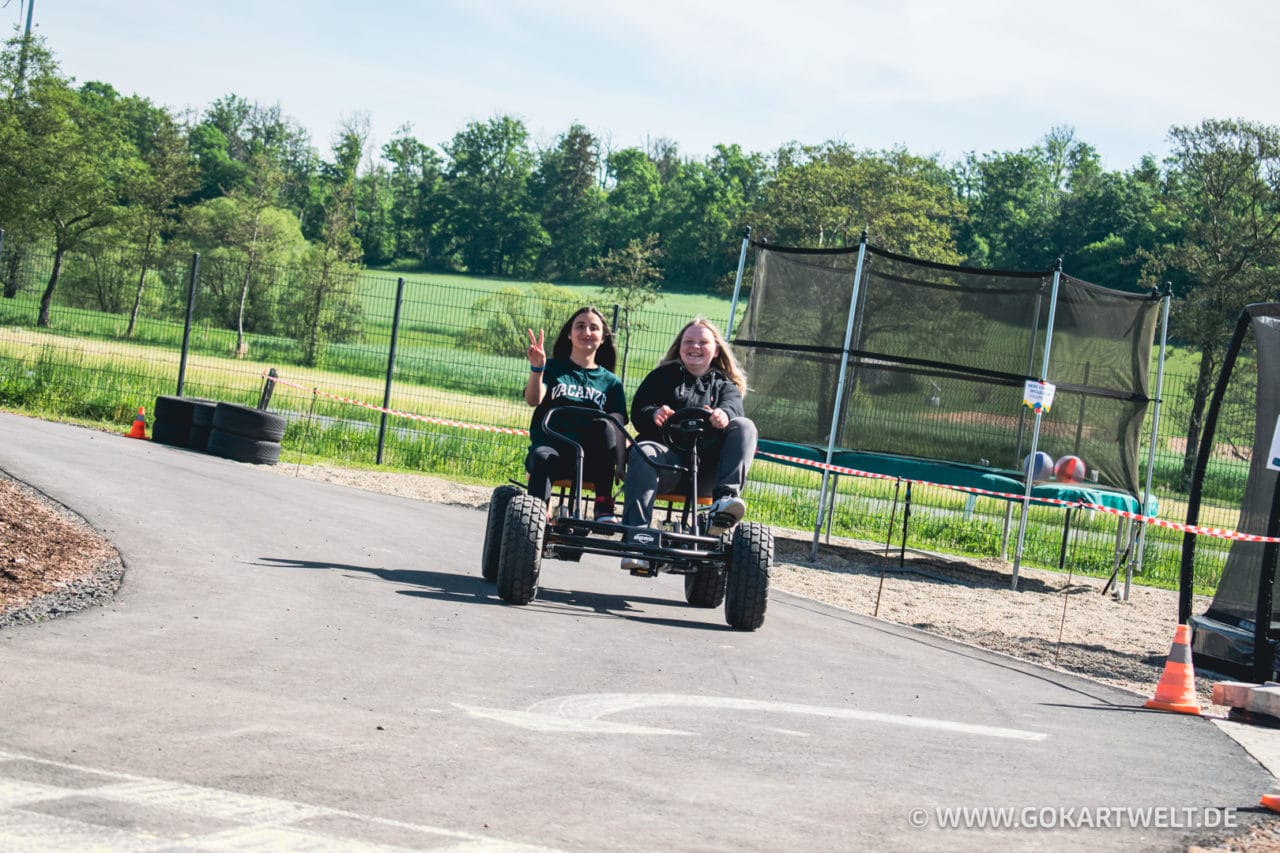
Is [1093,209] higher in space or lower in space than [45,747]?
higher

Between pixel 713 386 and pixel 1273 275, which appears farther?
pixel 1273 275

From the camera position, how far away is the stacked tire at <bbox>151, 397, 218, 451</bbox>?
16.0 meters

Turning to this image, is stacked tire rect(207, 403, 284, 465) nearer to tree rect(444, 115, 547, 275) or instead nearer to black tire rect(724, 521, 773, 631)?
black tire rect(724, 521, 773, 631)

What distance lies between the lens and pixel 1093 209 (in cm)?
9344

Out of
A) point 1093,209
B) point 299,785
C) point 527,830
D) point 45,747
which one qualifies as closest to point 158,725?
point 45,747

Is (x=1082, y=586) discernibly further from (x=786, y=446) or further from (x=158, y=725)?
(x=158, y=725)

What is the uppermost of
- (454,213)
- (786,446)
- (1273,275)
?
(454,213)

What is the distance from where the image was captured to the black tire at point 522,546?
788cm

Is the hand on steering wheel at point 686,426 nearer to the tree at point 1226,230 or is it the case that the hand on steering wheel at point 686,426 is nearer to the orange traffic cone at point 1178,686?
the orange traffic cone at point 1178,686

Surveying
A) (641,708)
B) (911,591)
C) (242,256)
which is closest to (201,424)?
(911,591)

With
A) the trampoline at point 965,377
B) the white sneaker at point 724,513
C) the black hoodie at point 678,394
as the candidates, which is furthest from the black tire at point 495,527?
the trampoline at point 965,377

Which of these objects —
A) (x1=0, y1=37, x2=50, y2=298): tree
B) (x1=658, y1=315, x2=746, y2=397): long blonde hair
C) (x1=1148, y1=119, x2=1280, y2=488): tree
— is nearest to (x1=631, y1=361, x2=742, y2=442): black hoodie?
(x1=658, y1=315, x2=746, y2=397): long blonde hair

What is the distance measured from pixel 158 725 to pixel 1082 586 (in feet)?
38.8

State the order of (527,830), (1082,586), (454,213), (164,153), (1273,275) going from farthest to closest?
(454,213), (164,153), (1273,275), (1082,586), (527,830)
